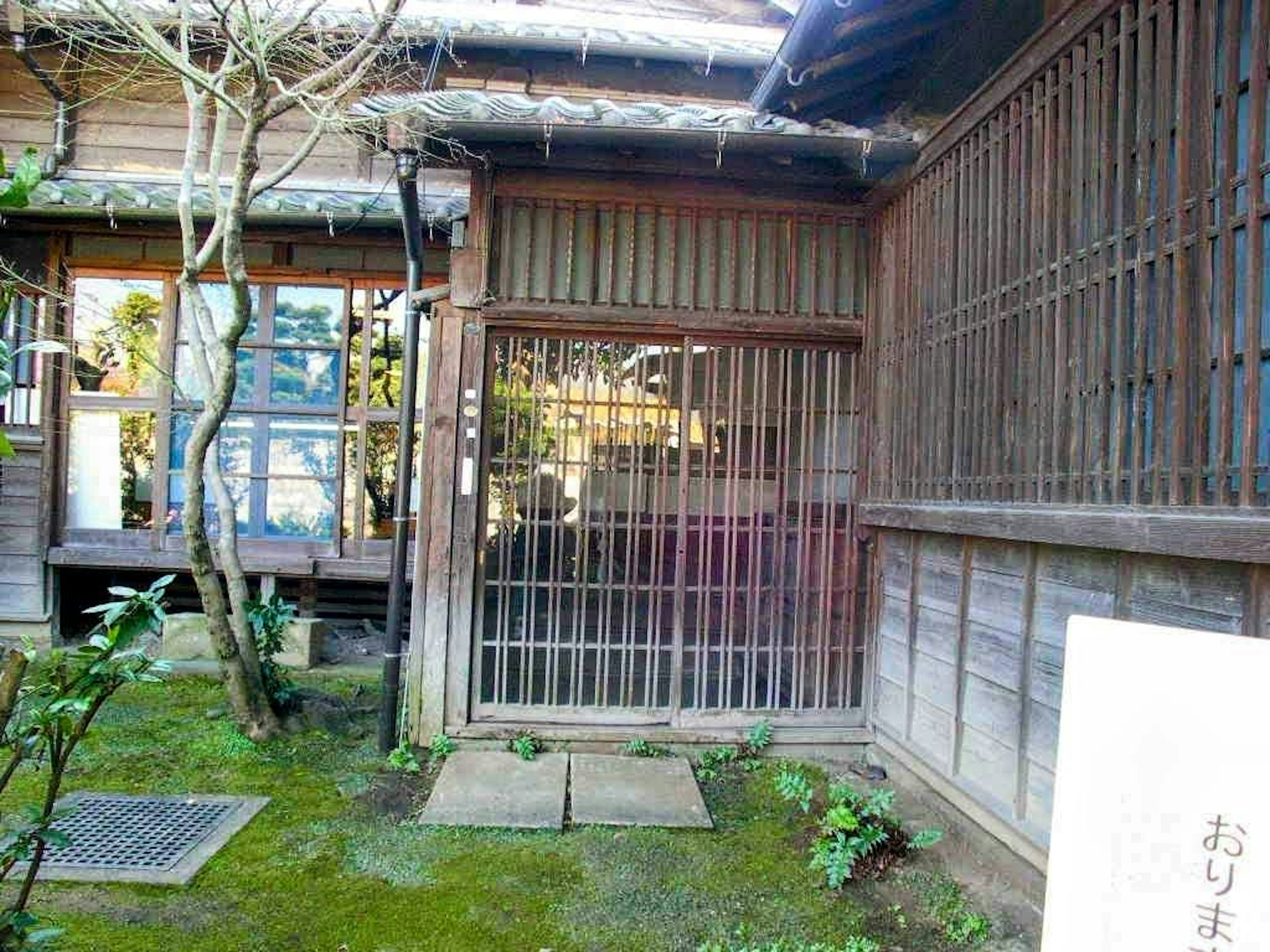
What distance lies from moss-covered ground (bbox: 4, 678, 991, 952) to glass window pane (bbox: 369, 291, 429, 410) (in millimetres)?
3843

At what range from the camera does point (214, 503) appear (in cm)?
753

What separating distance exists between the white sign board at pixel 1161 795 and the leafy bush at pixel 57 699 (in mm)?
2360

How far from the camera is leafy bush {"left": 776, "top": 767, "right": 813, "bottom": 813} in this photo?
4.67m

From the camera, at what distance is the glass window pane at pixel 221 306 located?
7.49m

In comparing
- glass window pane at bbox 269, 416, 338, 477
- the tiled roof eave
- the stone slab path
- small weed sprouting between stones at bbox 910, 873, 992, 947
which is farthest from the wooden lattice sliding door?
glass window pane at bbox 269, 416, 338, 477

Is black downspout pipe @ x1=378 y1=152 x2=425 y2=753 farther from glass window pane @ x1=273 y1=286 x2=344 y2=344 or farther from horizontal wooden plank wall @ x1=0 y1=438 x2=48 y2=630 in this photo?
horizontal wooden plank wall @ x1=0 y1=438 x2=48 y2=630

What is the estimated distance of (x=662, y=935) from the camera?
3.33m

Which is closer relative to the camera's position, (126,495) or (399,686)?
(399,686)

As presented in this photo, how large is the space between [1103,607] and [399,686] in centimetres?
453

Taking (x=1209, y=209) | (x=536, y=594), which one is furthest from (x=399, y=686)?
(x=1209, y=209)

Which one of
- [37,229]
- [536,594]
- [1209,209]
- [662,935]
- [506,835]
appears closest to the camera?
[1209,209]

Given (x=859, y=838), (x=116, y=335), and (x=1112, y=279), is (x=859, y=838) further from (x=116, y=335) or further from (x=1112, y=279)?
(x=116, y=335)

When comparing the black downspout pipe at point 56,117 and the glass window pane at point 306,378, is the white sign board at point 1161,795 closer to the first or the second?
the glass window pane at point 306,378

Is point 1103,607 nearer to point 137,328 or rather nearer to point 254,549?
point 254,549
